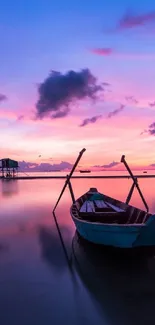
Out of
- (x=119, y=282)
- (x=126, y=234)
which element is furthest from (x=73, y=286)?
(x=126, y=234)

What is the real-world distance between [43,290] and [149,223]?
3925 mm

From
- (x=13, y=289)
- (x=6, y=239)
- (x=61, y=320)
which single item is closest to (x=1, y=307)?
(x=13, y=289)

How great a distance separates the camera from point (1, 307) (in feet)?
22.8

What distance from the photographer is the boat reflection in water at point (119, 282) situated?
643 centimetres

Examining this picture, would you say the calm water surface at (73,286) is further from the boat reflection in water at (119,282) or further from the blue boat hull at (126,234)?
the blue boat hull at (126,234)

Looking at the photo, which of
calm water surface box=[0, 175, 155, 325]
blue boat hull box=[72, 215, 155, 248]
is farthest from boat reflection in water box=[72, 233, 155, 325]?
blue boat hull box=[72, 215, 155, 248]

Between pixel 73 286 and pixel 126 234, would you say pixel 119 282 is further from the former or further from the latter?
pixel 126 234

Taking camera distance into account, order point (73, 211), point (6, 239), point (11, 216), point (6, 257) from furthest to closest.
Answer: point (11, 216) → point (6, 239) → point (73, 211) → point (6, 257)

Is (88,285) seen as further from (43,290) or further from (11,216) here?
(11,216)

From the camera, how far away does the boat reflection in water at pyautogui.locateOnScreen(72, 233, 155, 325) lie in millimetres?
6426

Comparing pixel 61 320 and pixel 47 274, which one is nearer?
pixel 61 320

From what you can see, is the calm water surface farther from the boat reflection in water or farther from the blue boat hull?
the blue boat hull

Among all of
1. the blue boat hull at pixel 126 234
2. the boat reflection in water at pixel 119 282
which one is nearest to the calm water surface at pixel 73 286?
the boat reflection in water at pixel 119 282

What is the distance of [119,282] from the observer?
8273mm
